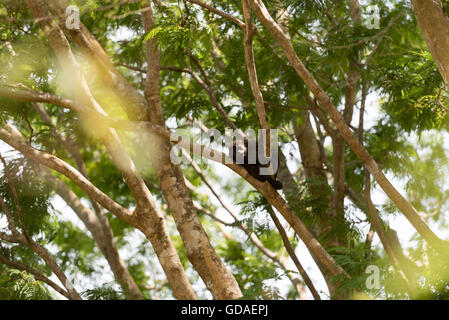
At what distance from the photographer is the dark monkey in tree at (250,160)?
4.04 meters

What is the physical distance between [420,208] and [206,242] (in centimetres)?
506

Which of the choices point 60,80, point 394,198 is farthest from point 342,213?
point 60,80

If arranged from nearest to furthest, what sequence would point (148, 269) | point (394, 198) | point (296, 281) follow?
point (394, 198) → point (296, 281) → point (148, 269)

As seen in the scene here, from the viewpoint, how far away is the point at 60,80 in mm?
4762

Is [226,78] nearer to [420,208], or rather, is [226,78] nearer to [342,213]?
[342,213]

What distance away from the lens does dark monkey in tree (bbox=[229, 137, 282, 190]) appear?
404 centimetres

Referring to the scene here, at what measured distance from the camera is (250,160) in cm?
416

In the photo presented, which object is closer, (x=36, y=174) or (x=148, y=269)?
(x=36, y=174)

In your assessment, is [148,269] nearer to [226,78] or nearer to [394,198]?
[226,78]

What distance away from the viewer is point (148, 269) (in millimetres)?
8945
